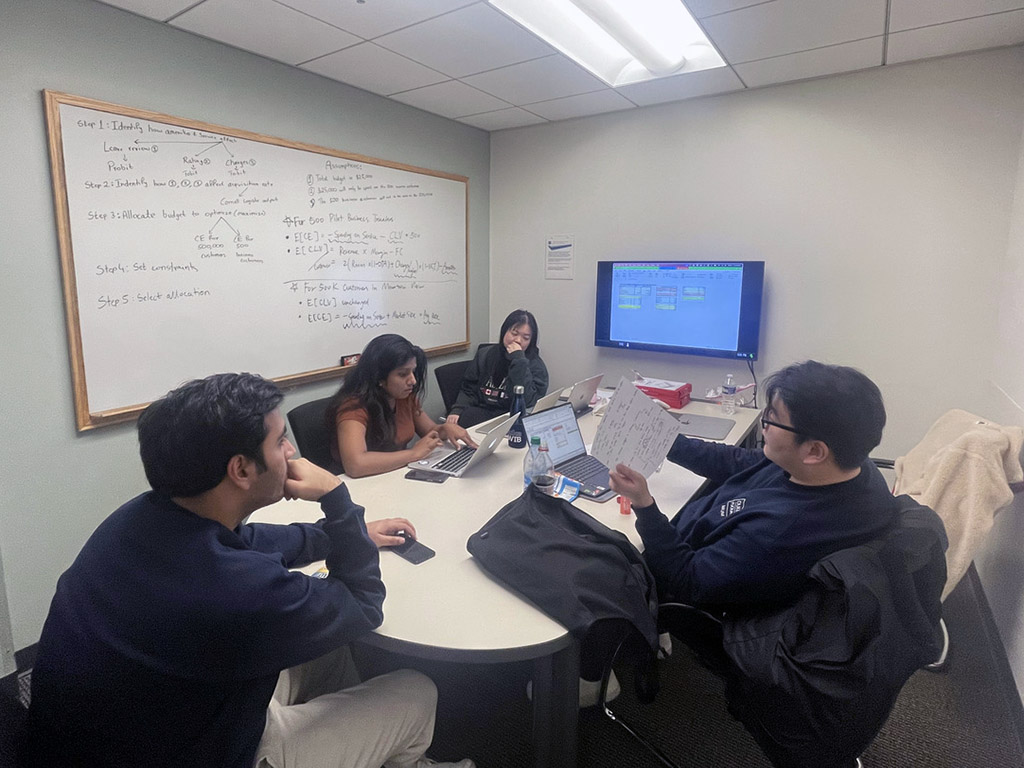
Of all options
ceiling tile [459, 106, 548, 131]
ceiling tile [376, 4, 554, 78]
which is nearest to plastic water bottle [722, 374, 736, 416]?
ceiling tile [376, 4, 554, 78]

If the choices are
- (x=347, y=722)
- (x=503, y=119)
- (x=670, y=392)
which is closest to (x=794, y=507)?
(x=347, y=722)

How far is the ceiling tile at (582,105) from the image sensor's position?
10.6ft

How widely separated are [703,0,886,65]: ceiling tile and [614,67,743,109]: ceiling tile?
0.28 m

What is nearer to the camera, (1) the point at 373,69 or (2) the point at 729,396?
(1) the point at 373,69

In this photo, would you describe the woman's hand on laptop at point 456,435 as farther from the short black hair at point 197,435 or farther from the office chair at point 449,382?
the office chair at point 449,382

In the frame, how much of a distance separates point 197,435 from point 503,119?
11.3 feet

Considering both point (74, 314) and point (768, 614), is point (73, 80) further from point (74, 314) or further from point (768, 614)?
point (768, 614)

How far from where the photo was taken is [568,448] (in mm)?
2066

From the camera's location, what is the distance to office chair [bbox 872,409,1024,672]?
5.54 ft

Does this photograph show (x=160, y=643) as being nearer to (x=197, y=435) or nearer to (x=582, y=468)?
(x=197, y=435)

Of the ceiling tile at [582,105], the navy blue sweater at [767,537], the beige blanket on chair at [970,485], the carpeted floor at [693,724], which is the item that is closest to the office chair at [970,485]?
the beige blanket on chair at [970,485]

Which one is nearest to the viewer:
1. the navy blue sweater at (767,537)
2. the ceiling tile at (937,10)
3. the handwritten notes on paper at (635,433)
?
the navy blue sweater at (767,537)

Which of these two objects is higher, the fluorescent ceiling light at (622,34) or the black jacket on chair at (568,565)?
the fluorescent ceiling light at (622,34)

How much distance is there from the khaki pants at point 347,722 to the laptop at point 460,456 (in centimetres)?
72
